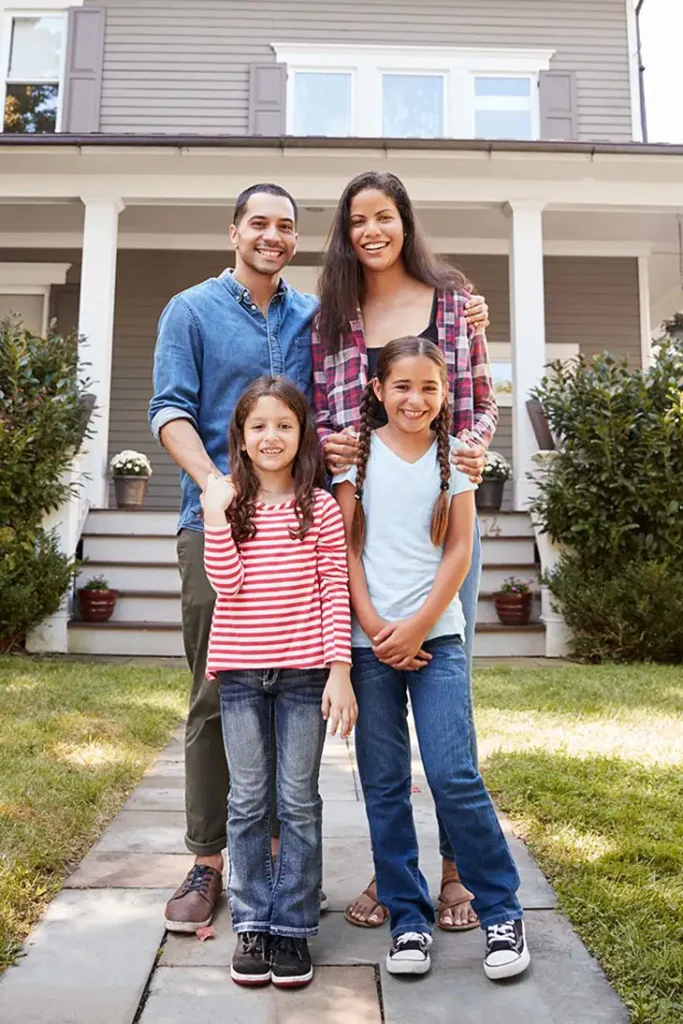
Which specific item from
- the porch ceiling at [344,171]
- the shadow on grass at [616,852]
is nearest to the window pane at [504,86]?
the porch ceiling at [344,171]

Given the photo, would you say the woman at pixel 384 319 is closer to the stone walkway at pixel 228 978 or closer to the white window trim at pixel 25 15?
the stone walkway at pixel 228 978

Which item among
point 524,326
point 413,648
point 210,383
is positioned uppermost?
point 524,326

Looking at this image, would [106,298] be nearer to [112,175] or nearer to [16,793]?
[112,175]

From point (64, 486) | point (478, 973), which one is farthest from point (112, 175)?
point (478, 973)

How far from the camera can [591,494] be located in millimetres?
6137

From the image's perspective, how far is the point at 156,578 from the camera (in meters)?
6.82

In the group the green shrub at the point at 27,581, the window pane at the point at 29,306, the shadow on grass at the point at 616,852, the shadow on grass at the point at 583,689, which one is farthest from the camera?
the window pane at the point at 29,306

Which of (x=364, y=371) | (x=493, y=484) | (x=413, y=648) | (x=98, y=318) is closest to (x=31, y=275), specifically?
(x=98, y=318)

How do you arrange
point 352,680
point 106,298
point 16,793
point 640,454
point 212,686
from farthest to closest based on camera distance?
1. point 106,298
2. point 640,454
3. point 16,793
4. point 212,686
5. point 352,680

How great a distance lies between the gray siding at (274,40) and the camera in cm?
1015

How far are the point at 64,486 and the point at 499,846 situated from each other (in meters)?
5.12

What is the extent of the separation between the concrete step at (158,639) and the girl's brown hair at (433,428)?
15.0ft

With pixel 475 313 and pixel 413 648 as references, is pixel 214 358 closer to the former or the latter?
pixel 475 313

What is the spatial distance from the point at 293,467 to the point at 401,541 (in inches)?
12.5
